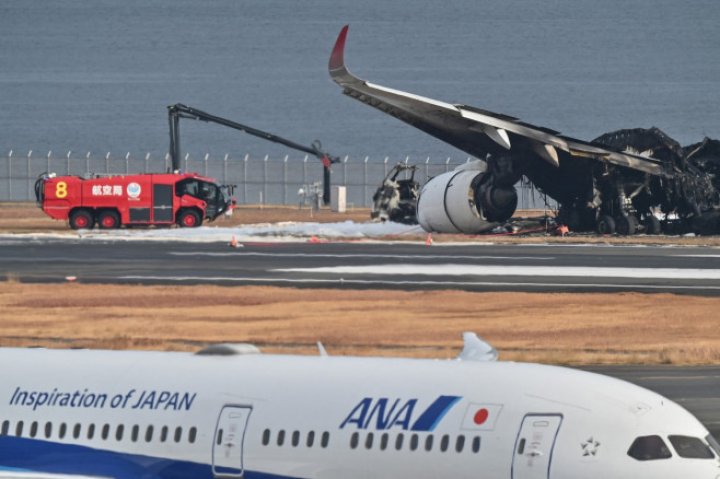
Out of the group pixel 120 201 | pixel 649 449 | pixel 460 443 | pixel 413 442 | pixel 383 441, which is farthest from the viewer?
pixel 120 201

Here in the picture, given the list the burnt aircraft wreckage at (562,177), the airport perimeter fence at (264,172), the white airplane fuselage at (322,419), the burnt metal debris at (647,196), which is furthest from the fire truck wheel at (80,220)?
the white airplane fuselage at (322,419)

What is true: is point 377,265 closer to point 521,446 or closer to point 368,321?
point 368,321

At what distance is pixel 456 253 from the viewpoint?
3418 inches

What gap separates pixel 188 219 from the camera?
4700 inches

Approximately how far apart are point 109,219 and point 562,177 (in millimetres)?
36704

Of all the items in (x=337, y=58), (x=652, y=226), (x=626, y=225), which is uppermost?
(x=337, y=58)

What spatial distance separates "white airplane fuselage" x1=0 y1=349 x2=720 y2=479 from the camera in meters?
17.2

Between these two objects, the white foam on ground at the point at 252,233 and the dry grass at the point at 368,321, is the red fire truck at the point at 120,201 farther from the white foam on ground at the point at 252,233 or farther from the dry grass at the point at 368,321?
the dry grass at the point at 368,321

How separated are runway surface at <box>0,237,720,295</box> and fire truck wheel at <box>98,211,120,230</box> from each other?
724 inches

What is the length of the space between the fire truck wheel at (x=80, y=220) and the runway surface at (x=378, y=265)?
18.0 metres

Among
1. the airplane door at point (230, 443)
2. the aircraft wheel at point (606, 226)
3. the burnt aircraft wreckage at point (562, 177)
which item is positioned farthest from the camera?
the aircraft wheel at point (606, 226)

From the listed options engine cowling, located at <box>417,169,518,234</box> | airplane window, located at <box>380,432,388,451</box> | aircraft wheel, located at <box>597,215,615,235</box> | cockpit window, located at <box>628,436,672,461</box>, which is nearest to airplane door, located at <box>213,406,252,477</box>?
airplane window, located at <box>380,432,388,451</box>

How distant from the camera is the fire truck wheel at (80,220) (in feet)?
381

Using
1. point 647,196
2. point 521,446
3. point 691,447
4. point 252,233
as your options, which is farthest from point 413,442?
point 647,196
